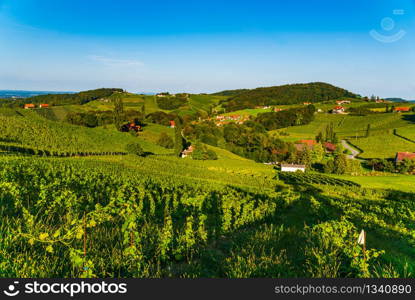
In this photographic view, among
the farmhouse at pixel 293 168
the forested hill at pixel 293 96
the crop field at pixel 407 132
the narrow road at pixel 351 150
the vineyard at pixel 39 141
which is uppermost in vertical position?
the forested hill at pixel 293 96

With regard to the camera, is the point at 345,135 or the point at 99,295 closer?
the point at 99,295

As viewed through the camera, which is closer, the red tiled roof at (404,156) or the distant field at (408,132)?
the red tiled roof at (404,156)

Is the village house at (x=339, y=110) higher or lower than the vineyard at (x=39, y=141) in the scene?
higher

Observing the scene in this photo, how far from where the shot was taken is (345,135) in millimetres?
78625

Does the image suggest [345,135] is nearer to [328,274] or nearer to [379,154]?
[379,154]

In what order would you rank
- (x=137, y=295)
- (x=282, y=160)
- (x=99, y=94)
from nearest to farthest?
(x=137, y=295), (x=282, y=160), (x=99, y=94)

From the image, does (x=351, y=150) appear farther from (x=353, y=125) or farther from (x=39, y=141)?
(x=39, y=141)

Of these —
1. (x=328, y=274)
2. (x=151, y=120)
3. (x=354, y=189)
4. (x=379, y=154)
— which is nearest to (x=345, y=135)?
(x=379, y=154)

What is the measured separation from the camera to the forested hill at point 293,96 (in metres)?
139

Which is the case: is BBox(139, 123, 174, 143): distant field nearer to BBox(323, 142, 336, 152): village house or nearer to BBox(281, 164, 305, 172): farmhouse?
BBox(281, 164, 305, 172): farmhouse

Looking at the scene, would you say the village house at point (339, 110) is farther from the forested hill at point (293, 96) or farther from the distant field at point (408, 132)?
the distant field at point (408, 132)

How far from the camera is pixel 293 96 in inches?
5669

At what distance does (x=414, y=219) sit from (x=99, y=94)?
426 ft

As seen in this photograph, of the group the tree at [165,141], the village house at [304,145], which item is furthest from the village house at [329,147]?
the tree at [165,141]
